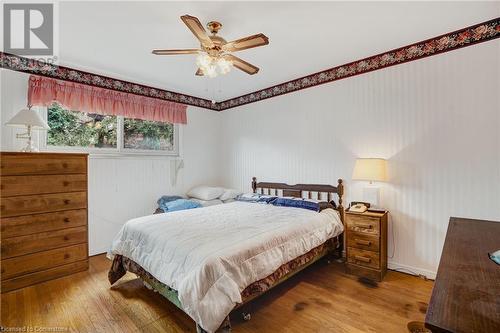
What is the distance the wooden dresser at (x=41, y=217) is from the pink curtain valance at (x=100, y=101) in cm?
82

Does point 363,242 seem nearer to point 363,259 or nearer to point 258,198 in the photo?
point 363,259

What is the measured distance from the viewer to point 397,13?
2.12 metres

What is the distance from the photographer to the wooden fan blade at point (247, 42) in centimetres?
184

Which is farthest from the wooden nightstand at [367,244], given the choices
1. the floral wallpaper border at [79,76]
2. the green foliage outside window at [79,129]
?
the green foliage outside window at [79,129]

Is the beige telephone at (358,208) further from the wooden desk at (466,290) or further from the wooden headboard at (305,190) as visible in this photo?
the wooden desk at (466,290)

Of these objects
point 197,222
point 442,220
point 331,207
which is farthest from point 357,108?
point 197,222

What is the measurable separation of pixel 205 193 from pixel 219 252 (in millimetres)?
2401

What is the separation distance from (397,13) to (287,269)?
2.48 metres

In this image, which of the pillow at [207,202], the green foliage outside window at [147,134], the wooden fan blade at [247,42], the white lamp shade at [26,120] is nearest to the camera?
the wooden fan blade at [247,42]

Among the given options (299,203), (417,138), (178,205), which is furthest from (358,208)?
(178,205)

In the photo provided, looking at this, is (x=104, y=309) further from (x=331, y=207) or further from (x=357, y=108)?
(x=357, y=108)

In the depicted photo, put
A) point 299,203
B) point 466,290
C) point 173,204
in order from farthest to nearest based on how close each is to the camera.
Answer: point 173,204, point 299,203, point 466,290

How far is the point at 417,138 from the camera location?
2.71 meters

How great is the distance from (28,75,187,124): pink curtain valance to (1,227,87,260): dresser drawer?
155 cm
